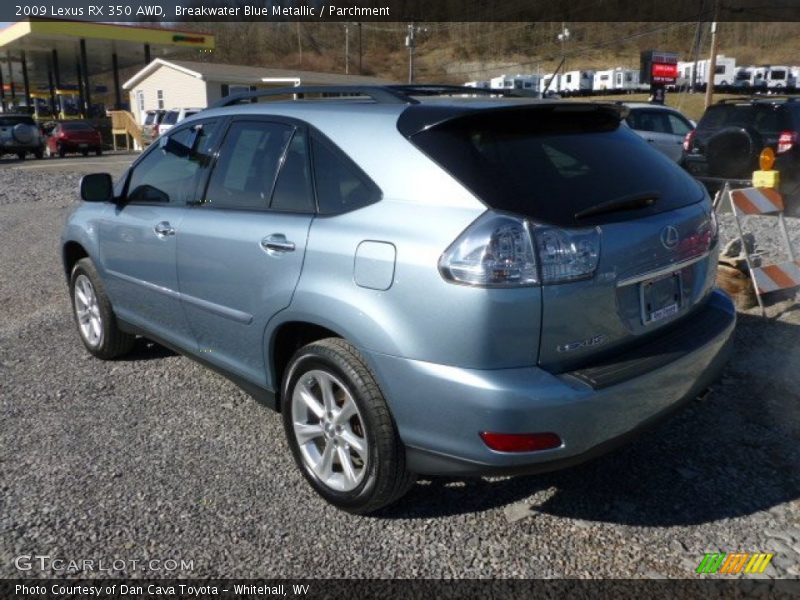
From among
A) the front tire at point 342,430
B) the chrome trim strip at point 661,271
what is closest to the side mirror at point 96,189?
the front tire at point 342,430

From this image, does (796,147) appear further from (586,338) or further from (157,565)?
(157,565)

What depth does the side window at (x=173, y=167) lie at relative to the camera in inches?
155

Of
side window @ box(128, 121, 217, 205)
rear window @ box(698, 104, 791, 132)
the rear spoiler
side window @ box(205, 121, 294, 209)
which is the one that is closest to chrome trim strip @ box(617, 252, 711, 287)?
the rear spoiler

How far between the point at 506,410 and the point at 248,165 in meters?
1.91

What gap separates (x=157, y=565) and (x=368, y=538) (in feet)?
2.69

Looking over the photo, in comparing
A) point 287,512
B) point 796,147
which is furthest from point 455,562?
point 796,147

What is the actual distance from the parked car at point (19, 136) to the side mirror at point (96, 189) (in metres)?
26.7

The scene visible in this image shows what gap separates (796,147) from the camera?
10836 millimetres

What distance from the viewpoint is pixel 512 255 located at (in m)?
2.47

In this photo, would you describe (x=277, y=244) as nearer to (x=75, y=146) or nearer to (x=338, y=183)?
(x=338, y=183)

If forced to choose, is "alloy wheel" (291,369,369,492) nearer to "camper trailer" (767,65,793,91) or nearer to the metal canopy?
the metal canopy

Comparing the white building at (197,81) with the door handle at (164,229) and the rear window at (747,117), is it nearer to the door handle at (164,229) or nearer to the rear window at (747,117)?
the rear window at (747,117)

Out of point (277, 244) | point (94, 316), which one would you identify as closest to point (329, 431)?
point (277, 244)

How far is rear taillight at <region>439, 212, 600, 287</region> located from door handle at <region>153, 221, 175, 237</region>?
195cm
